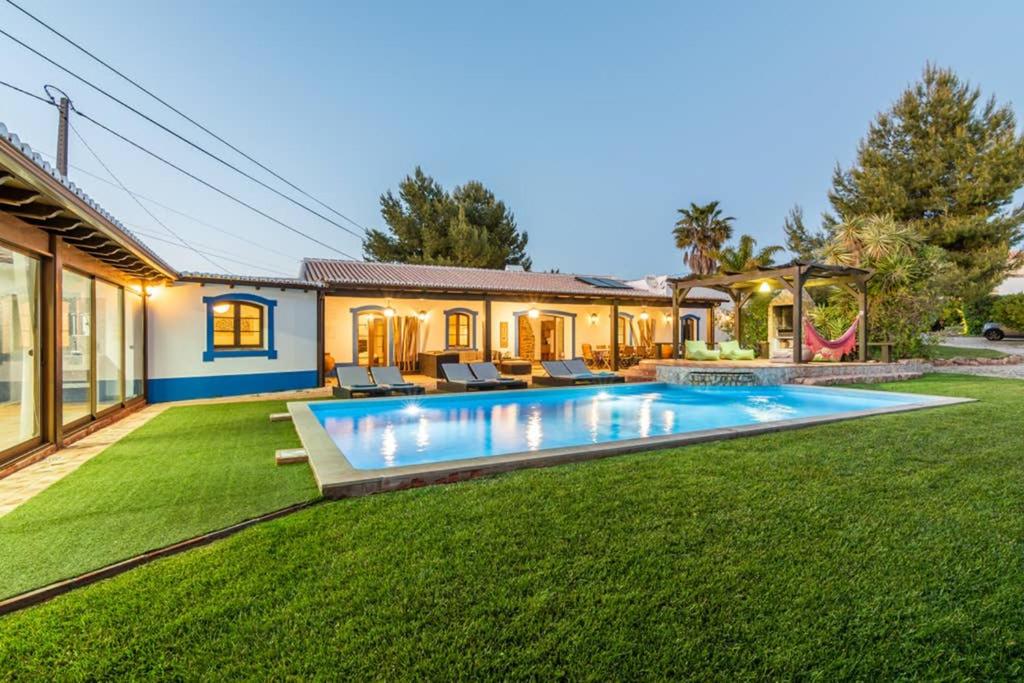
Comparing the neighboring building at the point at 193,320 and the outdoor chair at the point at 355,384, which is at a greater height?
the neighboring building at the point at 193,320

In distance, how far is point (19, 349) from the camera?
5430 millimetres

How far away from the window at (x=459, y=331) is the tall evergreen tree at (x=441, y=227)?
1032cm

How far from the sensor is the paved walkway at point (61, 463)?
175 inches

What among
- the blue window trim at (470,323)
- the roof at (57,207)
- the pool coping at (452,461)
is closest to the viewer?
the roof at (57,207)

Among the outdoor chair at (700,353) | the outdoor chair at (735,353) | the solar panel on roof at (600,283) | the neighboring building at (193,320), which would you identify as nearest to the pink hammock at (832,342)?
the outdoor chair at (735,353)

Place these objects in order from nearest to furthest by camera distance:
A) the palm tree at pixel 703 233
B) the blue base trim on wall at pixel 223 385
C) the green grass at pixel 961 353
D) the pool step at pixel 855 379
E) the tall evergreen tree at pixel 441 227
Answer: the blue base trim on wall at pixel 223 385, the pool step at pixel 855 379, the green grass at pixel 961 353, the tall evergreen tree at pixel 441 227, the palm tree at pixel 703 233

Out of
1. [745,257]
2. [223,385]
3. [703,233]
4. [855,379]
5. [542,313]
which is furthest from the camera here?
[703,233]

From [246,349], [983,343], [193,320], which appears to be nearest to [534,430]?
[246,349]

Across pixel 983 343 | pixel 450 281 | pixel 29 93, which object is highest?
pixel 29 93

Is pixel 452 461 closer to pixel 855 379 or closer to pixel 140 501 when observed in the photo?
pixel 140 501

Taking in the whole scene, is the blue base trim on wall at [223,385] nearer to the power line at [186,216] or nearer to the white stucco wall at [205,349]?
the white stucco wall at [205,349]

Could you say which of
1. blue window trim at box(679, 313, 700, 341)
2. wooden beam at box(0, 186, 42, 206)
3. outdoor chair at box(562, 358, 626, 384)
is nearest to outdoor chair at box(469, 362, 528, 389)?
outdoor chair at box(562, 358, 626, 384)

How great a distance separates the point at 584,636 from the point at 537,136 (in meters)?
51.2

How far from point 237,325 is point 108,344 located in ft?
11.0
